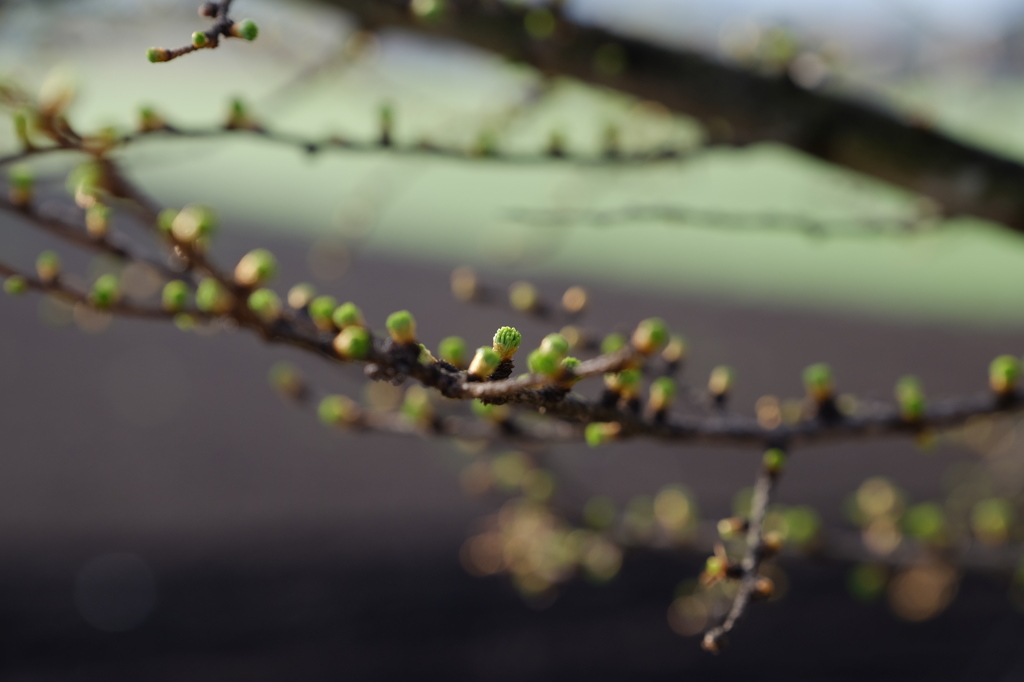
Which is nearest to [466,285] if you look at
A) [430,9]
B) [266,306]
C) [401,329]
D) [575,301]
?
[575,301]

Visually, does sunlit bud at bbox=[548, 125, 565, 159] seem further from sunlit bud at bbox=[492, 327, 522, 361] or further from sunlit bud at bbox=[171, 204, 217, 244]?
sunlit bud at bbox=[492, 327, 522, 361]

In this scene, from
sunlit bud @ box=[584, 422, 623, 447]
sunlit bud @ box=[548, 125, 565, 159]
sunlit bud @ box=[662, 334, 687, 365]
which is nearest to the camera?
sunlit bud @ box=[584, 422, 623, 447]

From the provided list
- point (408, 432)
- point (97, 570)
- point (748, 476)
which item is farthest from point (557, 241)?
point (408, 432)

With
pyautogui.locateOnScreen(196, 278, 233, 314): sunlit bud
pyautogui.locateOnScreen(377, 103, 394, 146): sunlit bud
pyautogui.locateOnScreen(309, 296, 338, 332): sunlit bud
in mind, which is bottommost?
pyautogui.locateOnScreen(309, 296, 338, 332): sunlit bud

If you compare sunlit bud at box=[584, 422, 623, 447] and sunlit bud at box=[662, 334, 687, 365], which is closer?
sunlit bud at box=[584, 422, 623, 447]

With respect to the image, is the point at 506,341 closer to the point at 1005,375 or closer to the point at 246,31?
the point at 246,31

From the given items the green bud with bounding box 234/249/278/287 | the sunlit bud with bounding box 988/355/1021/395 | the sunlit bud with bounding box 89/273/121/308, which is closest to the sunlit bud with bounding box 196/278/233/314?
the green bud with bounding box 234/249/278/287

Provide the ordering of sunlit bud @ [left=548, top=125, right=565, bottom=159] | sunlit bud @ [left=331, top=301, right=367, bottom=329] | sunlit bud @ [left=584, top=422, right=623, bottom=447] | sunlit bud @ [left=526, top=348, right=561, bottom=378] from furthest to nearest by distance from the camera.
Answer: sunlit bud @ [left=548, top=125, right=565, bottom=159]
sunlit bud @ [left=584, top=422, right=623, bottom=447]
sunlit bud @ [left=331, top=301, right=367, bottom=329]
sunlit bud @ [left=526, top=348, right=561, bottom=378]
